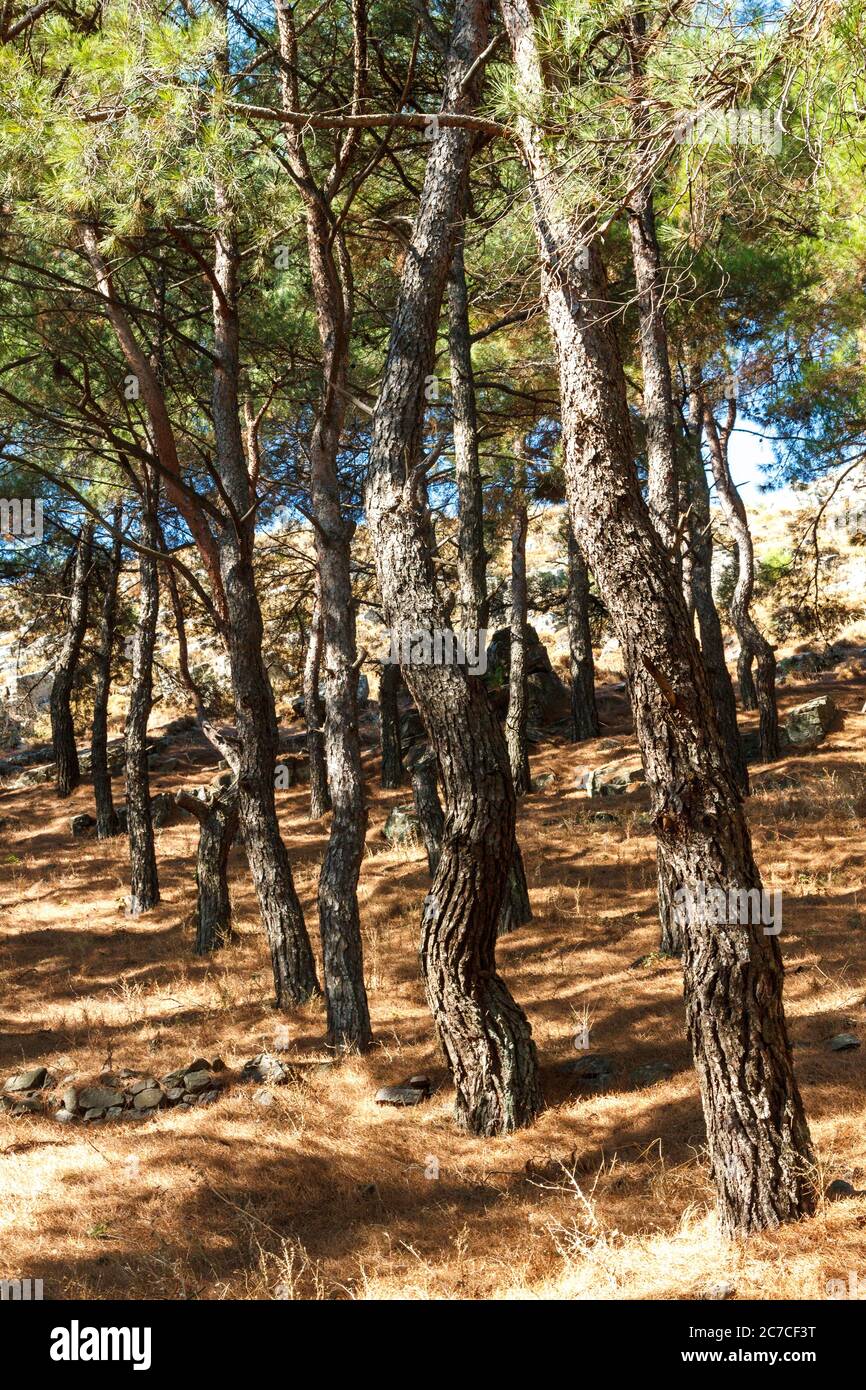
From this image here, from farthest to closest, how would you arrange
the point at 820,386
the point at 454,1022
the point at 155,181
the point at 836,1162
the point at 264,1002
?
1. the point at 820,386
2. the point at 264,1002
3. the point at 454,1022
4. the point at 155,181
5. the point at 836,1162

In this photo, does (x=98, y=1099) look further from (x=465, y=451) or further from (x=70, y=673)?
(x=70, y=673)

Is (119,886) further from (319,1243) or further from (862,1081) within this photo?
(862,1081)

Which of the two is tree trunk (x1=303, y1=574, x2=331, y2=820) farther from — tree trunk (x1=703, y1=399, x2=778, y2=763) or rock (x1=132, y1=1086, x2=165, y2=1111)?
rock (x1=132, y1=1086, x2=165, y2=1111)

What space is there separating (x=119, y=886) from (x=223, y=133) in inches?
416

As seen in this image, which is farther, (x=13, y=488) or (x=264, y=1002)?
(x=13, y=488)

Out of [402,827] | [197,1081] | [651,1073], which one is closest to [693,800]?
[651,1073]

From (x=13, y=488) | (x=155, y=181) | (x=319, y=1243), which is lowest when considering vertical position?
(x=319, y=1243)

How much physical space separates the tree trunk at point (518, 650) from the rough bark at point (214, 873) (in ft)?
14.7

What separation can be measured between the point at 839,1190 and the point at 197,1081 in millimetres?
4656

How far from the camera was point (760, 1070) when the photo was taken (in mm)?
4590

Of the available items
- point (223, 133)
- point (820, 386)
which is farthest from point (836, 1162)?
point (820, 386)

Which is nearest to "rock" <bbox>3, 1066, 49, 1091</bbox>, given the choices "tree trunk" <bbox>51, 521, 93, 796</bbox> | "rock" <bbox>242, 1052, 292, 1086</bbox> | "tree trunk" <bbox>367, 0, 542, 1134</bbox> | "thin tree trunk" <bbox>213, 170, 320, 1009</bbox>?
"rock" <bbox>242, 1052, 292, 1086</bbox>

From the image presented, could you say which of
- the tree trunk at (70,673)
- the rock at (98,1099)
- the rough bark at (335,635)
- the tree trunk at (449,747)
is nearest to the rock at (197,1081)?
the rock at (98,1099)

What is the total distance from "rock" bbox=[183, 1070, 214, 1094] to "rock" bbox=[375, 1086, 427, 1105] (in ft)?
4.51
